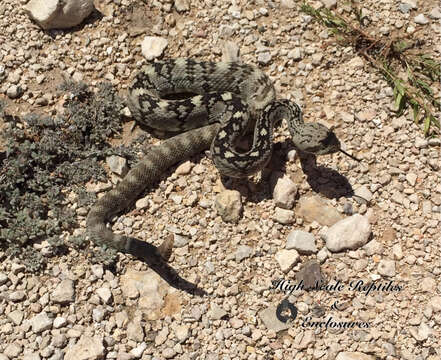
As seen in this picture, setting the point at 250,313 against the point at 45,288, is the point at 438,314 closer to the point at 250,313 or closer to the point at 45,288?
the point at 250,313

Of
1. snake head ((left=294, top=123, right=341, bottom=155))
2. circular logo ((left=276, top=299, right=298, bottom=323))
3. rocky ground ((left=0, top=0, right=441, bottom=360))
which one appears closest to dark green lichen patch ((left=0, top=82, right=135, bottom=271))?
rocky ground ((left=0, top=0, right=441, bottom=360))

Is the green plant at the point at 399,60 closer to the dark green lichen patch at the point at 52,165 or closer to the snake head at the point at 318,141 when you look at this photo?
the snake head at the point at 318,141

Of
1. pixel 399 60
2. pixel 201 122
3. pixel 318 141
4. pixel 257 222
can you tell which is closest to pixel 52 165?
pixel 201 122

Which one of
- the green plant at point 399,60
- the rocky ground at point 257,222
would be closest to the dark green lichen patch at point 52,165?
the rocky ground at point 257,222

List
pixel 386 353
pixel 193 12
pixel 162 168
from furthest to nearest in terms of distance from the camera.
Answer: pixel 193 12 → pixel 162 168 → pixel 386 353

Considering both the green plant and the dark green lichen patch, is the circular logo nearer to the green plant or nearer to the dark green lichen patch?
the dark green lichen patch

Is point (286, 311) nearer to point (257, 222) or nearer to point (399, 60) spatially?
point (257, 222)

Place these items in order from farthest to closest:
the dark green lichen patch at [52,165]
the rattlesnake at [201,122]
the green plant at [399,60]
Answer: the green plant at [399,60]
the rattlesnake at [201,122]
the dark green lichen patch at [52,165]

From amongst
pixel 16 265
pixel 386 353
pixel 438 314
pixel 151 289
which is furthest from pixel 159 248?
pixel 438 314
